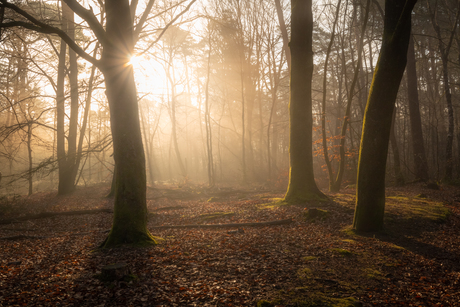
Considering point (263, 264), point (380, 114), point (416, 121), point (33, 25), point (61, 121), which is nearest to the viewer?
point (263, 264)

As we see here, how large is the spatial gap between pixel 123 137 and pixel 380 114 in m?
5.59

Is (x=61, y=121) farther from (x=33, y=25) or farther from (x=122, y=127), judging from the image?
(x=122, y=127)

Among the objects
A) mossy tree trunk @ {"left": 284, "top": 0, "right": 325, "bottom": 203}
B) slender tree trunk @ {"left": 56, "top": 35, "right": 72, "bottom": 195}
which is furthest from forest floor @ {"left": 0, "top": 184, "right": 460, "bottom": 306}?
slender tree trunk @ {"left": 56, "top": 35, "right": 72, "bottom": 195}

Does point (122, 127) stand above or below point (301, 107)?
below

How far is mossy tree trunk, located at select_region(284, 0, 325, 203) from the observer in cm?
917

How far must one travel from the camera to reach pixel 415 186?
13.2 meters

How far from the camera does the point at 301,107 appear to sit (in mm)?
9320

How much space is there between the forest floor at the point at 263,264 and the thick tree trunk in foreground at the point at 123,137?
53 centimetres

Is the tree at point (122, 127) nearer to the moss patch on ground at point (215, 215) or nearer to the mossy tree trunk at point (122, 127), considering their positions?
the mossy tree trunk at point (122, 127)

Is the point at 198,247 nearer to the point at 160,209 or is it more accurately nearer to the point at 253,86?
the point at 160,209

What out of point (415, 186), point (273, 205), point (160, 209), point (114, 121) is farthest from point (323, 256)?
point (415, 186)

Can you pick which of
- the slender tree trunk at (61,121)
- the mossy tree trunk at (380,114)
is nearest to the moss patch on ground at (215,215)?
the mossy tree trunk at (380,114)

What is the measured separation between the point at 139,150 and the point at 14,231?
6053 millimetres

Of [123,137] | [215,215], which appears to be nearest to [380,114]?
[123,137]
